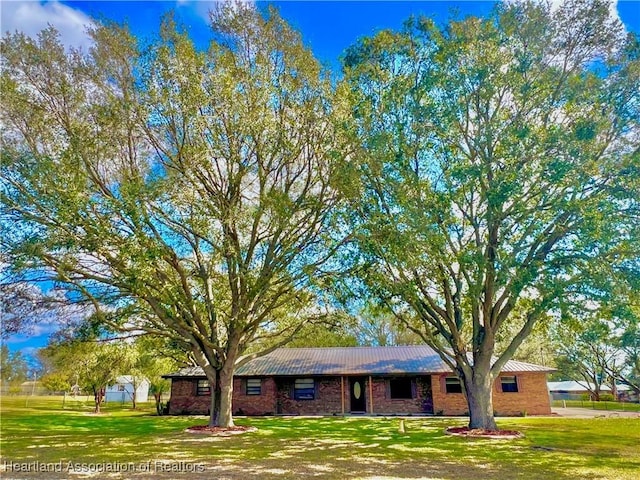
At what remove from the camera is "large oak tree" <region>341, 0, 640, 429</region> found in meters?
12.8

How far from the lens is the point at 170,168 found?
16.2 meters

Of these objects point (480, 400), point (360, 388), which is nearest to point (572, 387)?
point (360, 388)

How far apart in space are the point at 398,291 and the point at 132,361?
21.9 metres

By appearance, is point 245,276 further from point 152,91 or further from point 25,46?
point 25,46

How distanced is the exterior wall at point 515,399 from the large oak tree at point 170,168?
13.7m

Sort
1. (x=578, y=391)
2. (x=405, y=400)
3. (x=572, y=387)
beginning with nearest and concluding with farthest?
(x=405, y=400) < (x=578, y=391) < (x=572, y=387)

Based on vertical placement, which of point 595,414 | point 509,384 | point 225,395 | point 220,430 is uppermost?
point 225,395

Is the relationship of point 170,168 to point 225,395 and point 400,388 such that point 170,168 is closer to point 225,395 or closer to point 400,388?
point 225,395

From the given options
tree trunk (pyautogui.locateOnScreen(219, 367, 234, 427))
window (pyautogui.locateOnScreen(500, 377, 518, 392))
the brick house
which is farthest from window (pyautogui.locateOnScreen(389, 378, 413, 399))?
tree trunk (pyautogui.locateOnScreen(219, 367, 234, 427))

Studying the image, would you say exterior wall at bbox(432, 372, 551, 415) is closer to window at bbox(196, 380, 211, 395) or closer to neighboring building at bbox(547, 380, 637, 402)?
window at bbox(196, 380, 211, 395)

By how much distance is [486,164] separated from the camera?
13.9 meters

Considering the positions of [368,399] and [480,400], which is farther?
[368,399]

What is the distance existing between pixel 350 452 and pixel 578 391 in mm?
56976

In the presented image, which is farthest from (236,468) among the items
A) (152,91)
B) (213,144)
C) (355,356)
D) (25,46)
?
(355,356)
